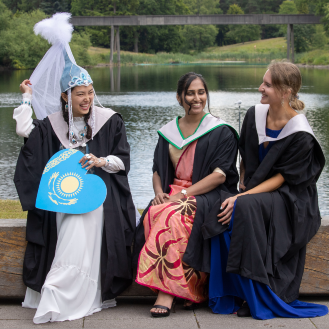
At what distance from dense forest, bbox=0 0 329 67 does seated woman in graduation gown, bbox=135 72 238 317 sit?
4204 centimetres

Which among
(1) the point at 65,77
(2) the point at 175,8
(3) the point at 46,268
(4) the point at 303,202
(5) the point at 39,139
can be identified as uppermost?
(2) the point at 175,8

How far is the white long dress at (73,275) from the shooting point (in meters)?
2.62

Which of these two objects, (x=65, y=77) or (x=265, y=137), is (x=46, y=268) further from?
(x=265, y=137)

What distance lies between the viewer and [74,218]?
279cm

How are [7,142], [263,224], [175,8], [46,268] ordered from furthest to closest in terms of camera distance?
[175,8]
[7,142]
[46,268]
[263,224]

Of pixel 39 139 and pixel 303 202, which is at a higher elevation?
pixel 39 139

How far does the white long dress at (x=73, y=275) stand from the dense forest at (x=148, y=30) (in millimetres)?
42380

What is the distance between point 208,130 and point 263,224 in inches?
29.4

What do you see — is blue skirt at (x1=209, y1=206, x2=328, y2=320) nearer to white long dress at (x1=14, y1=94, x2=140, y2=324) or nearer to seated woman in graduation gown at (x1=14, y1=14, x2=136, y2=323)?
seated woman in graduation gown at (x1=14, y1=14, x2=136, y2=323)

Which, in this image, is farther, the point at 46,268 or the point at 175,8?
the point at 175,8

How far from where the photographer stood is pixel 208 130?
3131mm

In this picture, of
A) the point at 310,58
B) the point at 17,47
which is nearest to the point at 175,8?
the point at 310,58

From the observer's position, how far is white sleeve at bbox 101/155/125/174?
2959mm

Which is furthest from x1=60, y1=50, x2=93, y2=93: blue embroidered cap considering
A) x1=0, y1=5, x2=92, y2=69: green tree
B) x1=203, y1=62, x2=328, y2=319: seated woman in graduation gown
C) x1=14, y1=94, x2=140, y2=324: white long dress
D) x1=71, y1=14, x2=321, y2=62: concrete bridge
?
x1=71, y1=14, x2=321, y2=62: concrete bridge
